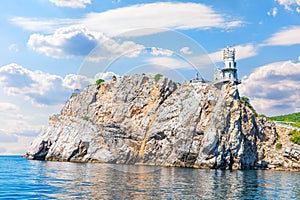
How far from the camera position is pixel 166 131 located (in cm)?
9706

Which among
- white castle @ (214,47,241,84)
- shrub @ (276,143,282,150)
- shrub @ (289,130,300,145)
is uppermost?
white castle @ (214,47,241,84)

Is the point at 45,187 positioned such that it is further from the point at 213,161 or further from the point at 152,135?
the point at 152,135

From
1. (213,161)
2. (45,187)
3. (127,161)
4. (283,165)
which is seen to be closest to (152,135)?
(127,161)

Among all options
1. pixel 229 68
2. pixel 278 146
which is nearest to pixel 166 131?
pixel 229 68

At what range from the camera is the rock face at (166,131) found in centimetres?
9000

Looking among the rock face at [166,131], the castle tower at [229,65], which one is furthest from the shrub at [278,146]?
the castle tower at [229,65]

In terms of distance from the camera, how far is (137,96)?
363ft

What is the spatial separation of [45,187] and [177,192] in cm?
1411

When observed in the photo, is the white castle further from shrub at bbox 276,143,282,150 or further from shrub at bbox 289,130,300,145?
shrub at bbox 276,143,282,150

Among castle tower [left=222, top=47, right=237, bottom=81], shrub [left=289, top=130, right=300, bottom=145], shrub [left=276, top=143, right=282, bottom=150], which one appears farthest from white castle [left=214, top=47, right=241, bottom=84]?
shrub [left=276, top=143, right=282, bottom=150]

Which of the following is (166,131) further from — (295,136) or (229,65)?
(295,136)

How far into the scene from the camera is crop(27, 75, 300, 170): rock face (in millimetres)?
90000

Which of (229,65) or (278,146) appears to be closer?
(278,146)

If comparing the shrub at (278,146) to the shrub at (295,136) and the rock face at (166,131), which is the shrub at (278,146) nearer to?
the rock face at (166,131)
